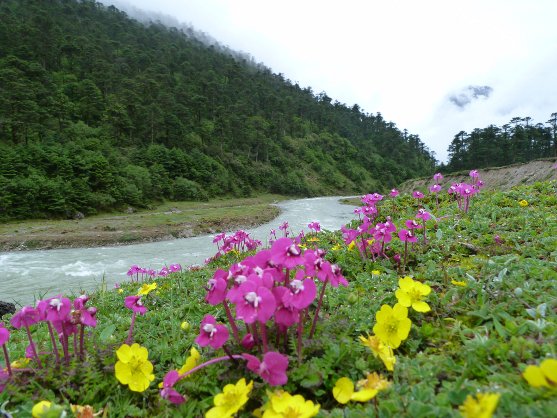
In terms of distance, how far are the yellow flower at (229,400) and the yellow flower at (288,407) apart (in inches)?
4.8

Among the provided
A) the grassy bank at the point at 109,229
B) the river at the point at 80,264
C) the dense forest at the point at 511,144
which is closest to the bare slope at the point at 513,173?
the river at the point at 80,264

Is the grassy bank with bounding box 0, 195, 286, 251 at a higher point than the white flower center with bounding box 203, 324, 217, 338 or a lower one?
lower

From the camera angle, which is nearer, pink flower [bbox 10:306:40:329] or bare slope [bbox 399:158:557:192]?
pink flower [bbox 10:306:40:329]

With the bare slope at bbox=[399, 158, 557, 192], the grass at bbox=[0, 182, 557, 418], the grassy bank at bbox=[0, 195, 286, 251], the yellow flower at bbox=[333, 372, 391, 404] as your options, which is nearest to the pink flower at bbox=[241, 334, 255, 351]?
the grass at bbox=[0, 182, 557, 418]

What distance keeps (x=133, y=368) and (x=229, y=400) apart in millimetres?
724

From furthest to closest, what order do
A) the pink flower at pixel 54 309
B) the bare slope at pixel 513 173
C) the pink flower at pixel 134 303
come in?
the bare slope at pixel 513 173, the pink flower at pixel 134 303, the pink flower at pixel 54 309

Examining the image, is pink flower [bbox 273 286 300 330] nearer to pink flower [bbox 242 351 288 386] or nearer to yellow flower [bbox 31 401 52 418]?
pink flower [bbox 242 351 288 386]

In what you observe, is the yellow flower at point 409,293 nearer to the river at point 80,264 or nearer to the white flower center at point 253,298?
the white flower center at point 253,298

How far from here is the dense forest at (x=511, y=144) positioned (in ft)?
216

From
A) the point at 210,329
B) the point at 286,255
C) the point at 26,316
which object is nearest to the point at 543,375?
the point at 286,255

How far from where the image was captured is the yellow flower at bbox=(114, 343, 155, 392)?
5.90 ft

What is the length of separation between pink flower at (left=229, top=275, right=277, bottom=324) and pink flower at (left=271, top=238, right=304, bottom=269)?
26cm

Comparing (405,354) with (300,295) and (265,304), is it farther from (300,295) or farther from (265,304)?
(265,304)

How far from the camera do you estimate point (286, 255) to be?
68.8 inches
